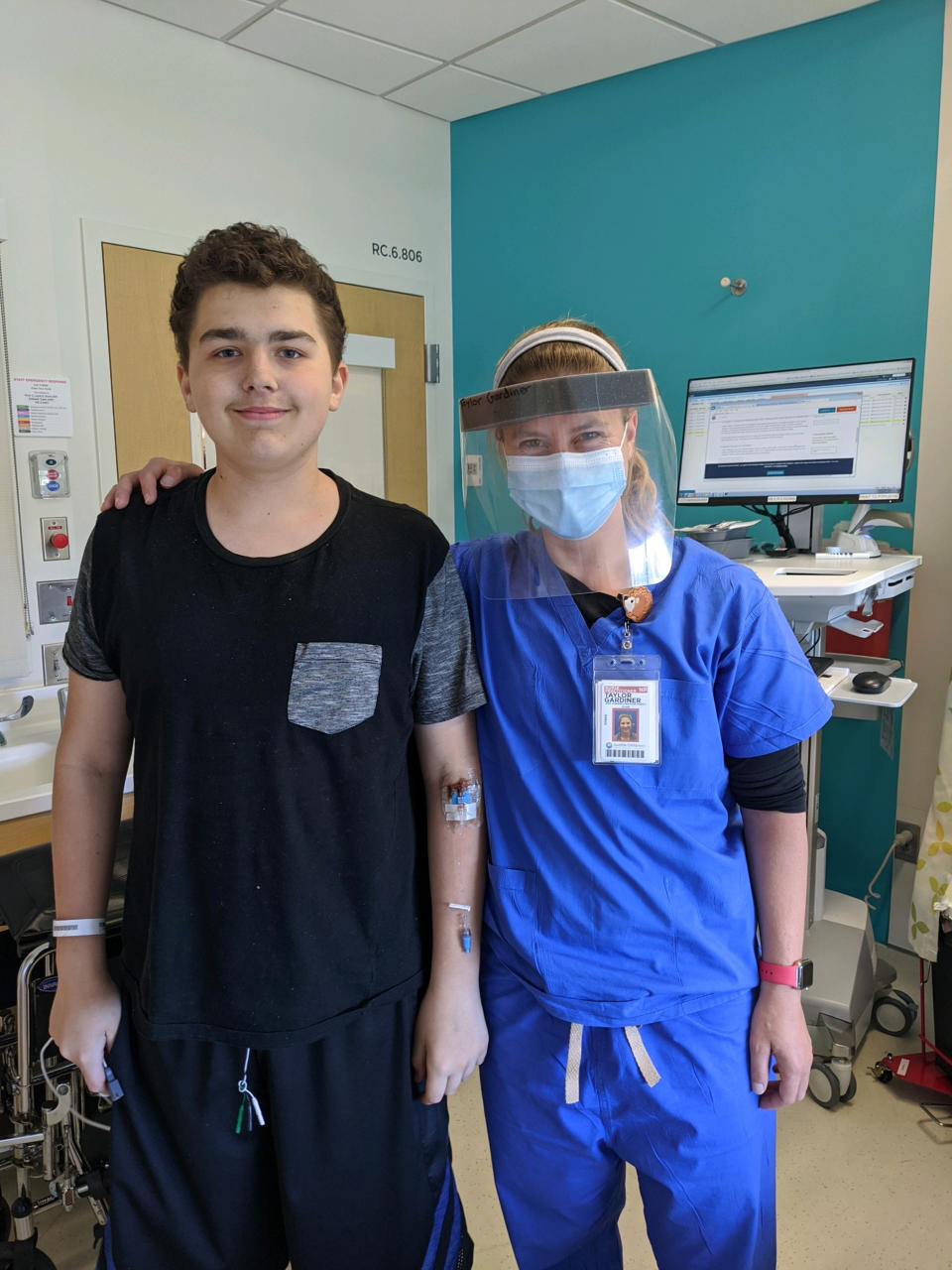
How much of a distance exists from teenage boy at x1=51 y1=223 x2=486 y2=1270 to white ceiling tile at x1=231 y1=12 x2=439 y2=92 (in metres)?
2.16

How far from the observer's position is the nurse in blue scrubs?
1.07 metres

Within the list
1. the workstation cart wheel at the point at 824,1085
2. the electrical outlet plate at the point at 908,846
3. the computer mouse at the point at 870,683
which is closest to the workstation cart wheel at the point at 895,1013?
the workstation cart wheel at the point at 824,1085

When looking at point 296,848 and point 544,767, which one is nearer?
point 296,848

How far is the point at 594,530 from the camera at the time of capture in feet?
3.64

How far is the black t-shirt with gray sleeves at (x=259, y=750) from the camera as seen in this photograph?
100 centimetres

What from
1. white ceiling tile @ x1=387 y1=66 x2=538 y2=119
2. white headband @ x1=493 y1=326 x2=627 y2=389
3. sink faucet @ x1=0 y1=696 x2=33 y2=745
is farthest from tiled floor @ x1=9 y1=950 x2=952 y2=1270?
white ceiling tile @ x1=387 y1=66 x2=538 y2=119

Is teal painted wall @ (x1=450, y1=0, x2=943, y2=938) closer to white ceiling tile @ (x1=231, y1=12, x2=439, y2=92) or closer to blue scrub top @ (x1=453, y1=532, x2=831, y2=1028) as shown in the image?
white ceiling tile @ (x1=231, y1=12, x2=439, y2=92)

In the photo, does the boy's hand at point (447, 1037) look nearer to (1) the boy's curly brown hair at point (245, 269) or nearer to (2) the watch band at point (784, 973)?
(2) the watch band at point (784, 973)

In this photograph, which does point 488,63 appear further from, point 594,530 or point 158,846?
point 158,846

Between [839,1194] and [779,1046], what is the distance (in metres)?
1.08

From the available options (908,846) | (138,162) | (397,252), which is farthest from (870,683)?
(138,162)

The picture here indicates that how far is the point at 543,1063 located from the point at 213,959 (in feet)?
1.36

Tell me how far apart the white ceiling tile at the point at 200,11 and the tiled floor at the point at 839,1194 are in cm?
299

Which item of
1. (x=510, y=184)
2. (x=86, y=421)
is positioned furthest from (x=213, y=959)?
(x=510, y=184)
